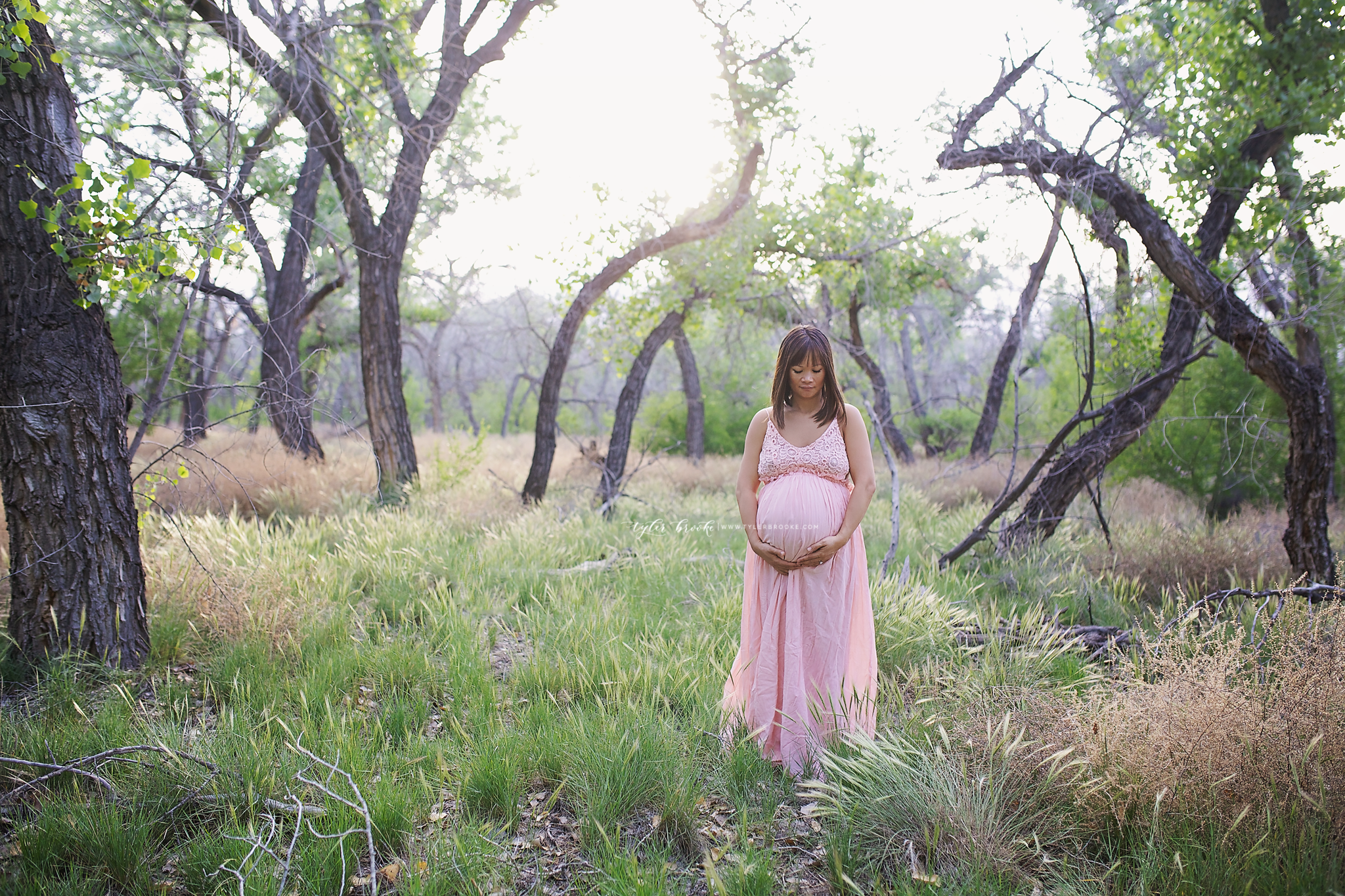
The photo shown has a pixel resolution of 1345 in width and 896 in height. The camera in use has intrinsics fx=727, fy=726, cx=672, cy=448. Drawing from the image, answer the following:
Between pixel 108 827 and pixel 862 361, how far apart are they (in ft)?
37.3

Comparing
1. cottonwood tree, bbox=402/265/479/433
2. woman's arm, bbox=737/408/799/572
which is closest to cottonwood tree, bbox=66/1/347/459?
woman's arm, bbox=737/408/799/572

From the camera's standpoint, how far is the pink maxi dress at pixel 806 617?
3191 mm

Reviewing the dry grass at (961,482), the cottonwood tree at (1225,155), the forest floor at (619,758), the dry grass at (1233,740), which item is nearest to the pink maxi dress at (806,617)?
the forest floor at (619,758)

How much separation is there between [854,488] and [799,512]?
297 millimetres

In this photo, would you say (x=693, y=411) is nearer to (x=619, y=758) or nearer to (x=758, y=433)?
(x=758, y=433)

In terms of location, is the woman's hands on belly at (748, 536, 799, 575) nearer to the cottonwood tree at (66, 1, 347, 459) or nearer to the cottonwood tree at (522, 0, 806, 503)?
the cottonwood tree at (66, 1, 347, 459)

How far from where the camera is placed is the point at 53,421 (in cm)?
345

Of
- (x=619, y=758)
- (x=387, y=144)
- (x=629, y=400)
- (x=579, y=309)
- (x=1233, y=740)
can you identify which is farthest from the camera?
(x=629, y=400)

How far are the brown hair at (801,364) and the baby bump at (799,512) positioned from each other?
11.2 inches

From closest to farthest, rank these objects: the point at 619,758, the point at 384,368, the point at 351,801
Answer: the point at 351,801, the point at 619,758, the point at 384,368

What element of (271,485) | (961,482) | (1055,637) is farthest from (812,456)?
(961,482)

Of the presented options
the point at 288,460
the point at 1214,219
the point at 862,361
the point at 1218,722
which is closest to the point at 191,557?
the point at 288,460

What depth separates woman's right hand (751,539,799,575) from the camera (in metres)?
3.19

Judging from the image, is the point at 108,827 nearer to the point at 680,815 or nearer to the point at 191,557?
the point at 680,815
